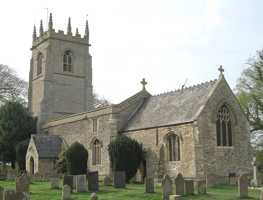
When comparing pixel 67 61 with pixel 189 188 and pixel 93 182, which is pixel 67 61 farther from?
pixel 189 188

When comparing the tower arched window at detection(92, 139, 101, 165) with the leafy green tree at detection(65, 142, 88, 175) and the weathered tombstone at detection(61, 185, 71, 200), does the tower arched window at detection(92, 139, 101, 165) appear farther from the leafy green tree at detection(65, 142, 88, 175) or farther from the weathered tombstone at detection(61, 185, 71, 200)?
the weathered tombstone at detection(61, 185, 71, 200)

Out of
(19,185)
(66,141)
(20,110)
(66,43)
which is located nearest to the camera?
(19,185)

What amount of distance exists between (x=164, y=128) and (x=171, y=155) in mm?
1878

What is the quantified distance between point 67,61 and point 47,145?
1301 cm

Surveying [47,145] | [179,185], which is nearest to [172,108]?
[179,185]

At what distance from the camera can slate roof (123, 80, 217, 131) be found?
28875 millimetres

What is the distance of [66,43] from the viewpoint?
48688 mm

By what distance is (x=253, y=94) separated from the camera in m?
37.1

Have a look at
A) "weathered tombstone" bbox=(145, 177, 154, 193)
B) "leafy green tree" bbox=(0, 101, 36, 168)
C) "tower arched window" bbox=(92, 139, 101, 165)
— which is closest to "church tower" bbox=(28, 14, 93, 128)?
"leafy green tree" bbox=(0, 101, 36, 168)

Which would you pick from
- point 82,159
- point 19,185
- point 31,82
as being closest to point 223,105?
point 82,159

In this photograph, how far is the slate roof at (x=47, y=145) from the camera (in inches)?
1499

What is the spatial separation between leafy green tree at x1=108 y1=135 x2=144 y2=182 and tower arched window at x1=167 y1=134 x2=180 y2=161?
8.02 ft

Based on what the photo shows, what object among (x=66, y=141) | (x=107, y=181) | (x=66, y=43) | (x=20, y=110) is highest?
(x=66, y=43)

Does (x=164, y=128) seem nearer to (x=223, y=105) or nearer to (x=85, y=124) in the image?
(x=223, y=105)
